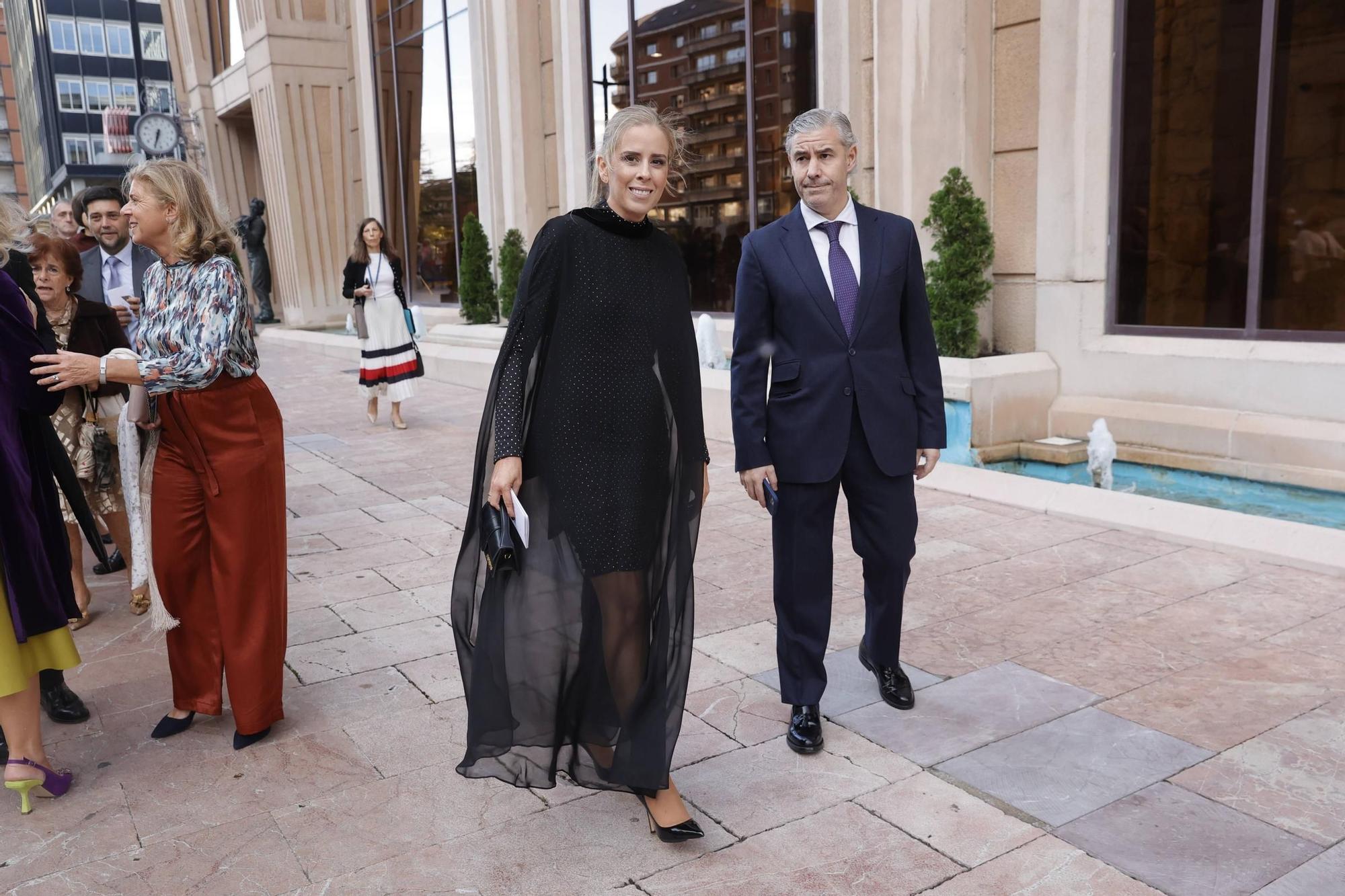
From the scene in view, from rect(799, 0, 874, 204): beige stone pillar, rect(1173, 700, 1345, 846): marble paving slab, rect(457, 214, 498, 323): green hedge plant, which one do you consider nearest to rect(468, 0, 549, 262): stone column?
rect(457, 214, 498, 323): green hedge plant

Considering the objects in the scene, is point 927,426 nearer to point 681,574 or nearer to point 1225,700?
point 681,574

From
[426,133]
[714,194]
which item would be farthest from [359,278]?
[426,133]

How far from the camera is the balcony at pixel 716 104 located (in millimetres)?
12117

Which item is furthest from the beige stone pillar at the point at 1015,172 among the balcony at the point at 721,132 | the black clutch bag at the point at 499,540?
the black clutch bag at the point at 499,540

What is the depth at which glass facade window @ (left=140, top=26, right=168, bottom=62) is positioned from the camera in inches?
3011

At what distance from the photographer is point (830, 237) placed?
3.45 meters

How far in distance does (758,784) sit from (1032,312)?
6484 mm

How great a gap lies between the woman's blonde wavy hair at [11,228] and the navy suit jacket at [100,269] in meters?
1.98

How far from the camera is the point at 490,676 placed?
284 cm

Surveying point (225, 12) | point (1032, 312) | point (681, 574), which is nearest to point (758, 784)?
point (681, 574)

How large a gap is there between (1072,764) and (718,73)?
10.7 meters

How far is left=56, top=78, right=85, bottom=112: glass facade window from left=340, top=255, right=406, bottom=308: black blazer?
78.0 metres

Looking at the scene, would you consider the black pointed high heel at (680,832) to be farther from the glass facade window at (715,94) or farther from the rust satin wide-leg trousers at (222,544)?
the glass facade window at (715,94)

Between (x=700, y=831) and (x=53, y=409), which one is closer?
(x=700, y=831)
